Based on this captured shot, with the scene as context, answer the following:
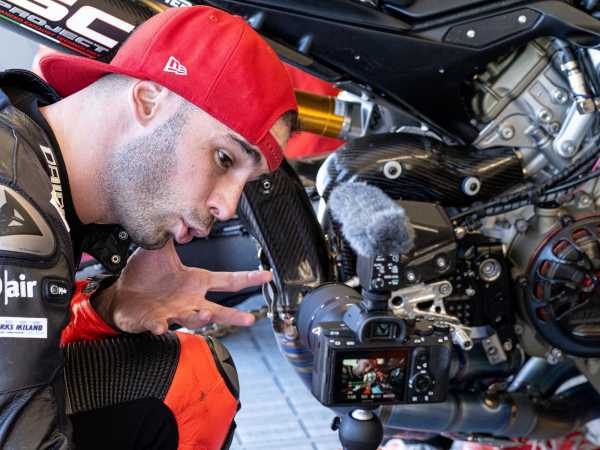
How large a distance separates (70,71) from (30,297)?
0.43 m

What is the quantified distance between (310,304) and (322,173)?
1.17 feet

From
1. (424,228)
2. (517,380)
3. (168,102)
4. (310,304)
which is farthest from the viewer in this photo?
(517,380)

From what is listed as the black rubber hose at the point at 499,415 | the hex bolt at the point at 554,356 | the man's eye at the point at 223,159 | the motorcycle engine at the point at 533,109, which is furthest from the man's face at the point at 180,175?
the hex bolt at the point at 554,356

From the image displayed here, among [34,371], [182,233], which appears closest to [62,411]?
[34,371]

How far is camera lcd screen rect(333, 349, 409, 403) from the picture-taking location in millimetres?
1234

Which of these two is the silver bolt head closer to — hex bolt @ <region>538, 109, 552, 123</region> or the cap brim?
hex bolt @ <region>538, 109, 552, 123</region>

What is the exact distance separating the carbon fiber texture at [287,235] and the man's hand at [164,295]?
0.29 m

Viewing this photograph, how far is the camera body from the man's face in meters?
0.24

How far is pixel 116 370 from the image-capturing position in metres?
1.24

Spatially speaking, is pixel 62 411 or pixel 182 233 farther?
pixel 182 233

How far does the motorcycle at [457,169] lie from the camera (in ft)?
5.21

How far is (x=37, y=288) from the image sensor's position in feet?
3.07

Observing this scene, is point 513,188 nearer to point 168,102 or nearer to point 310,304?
point 310,304

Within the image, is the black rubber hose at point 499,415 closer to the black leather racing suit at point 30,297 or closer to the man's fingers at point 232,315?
the man's fingers at point 232,315
